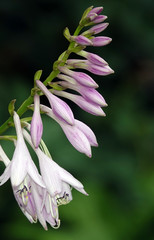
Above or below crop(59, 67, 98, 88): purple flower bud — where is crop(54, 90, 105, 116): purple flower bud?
below

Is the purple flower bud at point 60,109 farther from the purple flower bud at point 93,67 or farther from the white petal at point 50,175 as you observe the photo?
the white petal at point 50,175

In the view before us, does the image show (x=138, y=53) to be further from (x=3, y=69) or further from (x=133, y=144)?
(x=3, y=69)

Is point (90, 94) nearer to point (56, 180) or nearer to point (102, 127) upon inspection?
point (56, 180)

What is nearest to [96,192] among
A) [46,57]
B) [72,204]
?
[72,204]

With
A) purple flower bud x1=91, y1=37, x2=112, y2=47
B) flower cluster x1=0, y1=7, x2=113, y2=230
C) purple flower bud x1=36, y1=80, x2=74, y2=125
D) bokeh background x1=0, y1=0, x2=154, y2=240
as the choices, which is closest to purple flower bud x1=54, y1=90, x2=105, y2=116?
flower cluster x1=0, y1=7, x2=113, y2=230

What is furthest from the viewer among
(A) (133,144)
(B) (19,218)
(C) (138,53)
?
(C) (138,53)

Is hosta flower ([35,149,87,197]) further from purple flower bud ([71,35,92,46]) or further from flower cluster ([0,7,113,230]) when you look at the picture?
purple flower bud ([71,35,92,46])
